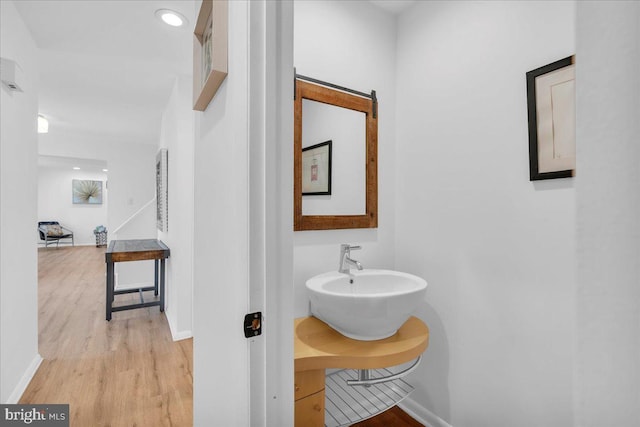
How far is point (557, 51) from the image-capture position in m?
1.22

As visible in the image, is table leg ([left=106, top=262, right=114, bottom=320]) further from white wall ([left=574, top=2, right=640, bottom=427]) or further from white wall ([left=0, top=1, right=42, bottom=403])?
white wall ([left=574, top=2, right=640, bottom=427])

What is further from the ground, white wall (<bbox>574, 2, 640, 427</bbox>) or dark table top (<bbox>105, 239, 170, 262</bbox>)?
white wall (<bbox>574, 2, 640, 427</bbox>)

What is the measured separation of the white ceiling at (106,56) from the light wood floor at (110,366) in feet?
7.66

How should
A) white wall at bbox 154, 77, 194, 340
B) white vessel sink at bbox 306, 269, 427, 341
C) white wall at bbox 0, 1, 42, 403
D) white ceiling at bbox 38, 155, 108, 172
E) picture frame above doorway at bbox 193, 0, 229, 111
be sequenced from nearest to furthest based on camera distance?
picture frame above doorway at bbox 193, 0, 229, 111, white vessel sink at bbox 306, 269, 427, 341, white wall at bbox 0, 1, 42, 403, white wall at bbox 154, 77, 194, 340, white ceiling at bbox 38, 155, 108, 172

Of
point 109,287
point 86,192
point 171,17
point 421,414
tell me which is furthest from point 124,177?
point 86,192

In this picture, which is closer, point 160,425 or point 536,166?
point 536,166

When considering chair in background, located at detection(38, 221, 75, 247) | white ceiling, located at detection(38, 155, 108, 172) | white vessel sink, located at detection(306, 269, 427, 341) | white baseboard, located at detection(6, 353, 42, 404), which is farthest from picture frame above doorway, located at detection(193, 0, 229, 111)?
chair in background, located at detection(38, 221, 75, 247)

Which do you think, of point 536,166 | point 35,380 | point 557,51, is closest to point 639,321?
point 536,166

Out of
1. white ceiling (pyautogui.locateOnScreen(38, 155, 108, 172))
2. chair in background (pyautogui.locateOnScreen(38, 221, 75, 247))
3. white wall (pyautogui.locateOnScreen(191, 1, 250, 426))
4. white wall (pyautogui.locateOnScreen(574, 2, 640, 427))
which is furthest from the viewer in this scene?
chair in background (pyautogui.locateOnScreen(38, 221, 75, 247))

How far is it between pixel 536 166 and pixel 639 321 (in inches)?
52.9

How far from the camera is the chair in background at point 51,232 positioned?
8.31m

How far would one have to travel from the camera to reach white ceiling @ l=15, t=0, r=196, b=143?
6.07 ft

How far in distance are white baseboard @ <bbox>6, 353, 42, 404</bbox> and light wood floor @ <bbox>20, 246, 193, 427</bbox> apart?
0.10ft

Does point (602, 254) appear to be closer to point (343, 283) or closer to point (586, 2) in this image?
point (586, 2)
